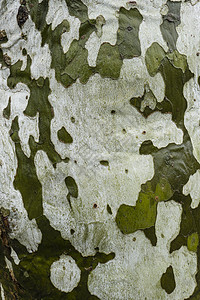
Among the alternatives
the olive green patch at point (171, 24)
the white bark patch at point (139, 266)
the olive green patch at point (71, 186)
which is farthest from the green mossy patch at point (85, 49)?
the white bark patch at point (139, 266)

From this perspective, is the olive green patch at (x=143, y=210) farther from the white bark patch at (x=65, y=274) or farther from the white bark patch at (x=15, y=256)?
the white bark patch at (x=15, y=256)

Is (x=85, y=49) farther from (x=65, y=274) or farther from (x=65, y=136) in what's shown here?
(x=65, y=274)

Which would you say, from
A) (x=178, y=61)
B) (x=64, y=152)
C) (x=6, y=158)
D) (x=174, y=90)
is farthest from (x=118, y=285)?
(x=178, y=61)

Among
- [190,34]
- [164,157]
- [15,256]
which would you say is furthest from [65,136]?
[190,34]

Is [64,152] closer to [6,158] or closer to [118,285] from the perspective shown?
[6,158]

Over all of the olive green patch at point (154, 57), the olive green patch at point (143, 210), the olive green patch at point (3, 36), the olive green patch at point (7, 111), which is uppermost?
the olive green patch at point (3, 36)

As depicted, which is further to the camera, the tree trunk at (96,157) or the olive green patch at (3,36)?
the olive green patch at (3,36)

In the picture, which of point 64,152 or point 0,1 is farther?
point 0,1
